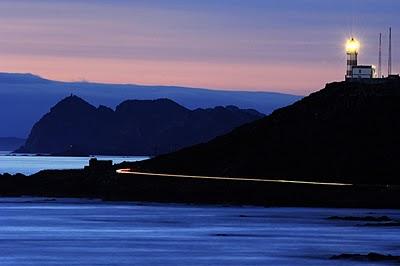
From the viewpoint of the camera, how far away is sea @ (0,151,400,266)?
63844mm

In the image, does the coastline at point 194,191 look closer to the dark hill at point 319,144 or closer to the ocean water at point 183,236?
the ocean water at point 183,236

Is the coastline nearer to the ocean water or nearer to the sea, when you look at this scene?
the sea

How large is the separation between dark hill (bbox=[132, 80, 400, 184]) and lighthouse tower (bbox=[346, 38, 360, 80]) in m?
4.04

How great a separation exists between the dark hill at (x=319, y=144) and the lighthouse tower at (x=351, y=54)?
159 inches

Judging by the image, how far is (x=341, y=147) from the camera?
121750 mm

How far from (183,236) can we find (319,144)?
48.0 m

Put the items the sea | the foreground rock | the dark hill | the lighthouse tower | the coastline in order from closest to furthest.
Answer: the foreground rock, the sea, the coastline, the dark hill, the lighthouse tower

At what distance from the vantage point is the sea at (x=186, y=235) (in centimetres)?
6384

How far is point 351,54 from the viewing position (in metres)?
139

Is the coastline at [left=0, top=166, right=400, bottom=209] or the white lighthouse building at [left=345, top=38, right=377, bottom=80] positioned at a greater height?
the white lighthouse building at [left=345, top=38, right=377, bottom=80]

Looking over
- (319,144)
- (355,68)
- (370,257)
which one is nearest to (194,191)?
(319,144)

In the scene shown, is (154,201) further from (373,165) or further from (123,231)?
(123,231)

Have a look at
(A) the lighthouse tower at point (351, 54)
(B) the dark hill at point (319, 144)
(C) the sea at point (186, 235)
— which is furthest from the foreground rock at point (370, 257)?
(A) the lighthouse tower at point (351, 54)

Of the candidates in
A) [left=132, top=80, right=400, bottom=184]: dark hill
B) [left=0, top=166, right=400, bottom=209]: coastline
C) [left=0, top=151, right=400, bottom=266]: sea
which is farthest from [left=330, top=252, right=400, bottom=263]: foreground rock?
[left=132, top=80, right=400, bottom=184]: dark hill
